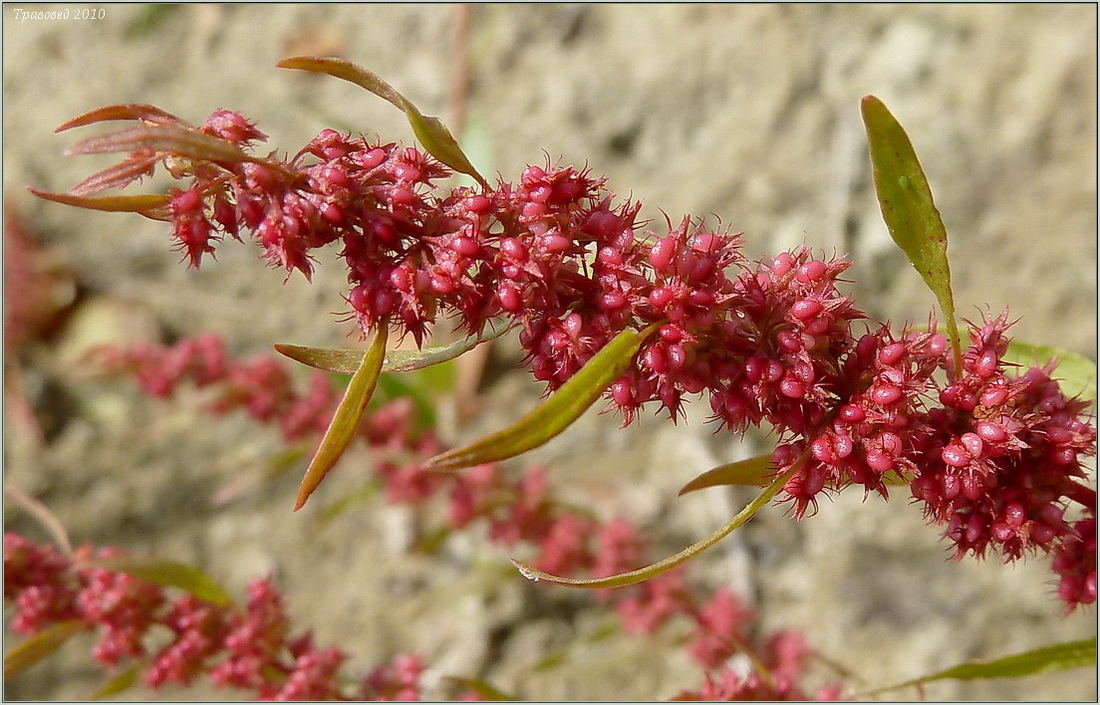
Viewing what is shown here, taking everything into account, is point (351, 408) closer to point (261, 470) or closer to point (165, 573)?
point (165, 573)

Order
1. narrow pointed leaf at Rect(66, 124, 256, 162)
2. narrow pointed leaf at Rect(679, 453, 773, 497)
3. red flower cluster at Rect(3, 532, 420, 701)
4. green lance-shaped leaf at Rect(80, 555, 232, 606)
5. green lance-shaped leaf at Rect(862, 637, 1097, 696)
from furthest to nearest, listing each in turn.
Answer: red flower cluster at Rect(3, 532, 420, 701) < green lance-shaped leaf at Rect(80, 555, 232, 606) < green lance-shaped leaf at Rect(862, 637, 1097, 696) < narrow pointed leaf at Rect(679, 453, 773, 497) < narrow pointed leaf at Rect(66, 124, 256, 162)

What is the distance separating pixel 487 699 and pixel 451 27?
3242 mm

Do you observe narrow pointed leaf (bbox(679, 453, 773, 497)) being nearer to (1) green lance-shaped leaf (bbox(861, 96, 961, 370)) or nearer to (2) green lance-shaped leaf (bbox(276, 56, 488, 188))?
(1) green lance-shaped leaf (bbox(861, 96, 961, 370))

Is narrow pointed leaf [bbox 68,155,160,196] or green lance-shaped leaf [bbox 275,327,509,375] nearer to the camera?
narrow pointed leaf [bbox 68,155,160,196]

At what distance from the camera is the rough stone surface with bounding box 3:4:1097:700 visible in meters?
3.45

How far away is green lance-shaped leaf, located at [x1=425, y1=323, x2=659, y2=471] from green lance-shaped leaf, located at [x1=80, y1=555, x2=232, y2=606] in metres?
1.22

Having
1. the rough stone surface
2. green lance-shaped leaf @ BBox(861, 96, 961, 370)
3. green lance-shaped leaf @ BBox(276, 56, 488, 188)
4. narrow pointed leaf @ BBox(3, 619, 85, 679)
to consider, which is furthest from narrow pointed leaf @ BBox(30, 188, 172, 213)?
the rough stone surface

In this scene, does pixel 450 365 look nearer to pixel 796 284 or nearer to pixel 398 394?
pixel 398 394

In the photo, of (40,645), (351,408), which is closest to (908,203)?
(351,408)

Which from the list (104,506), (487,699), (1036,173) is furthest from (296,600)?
Result: (1036,173)

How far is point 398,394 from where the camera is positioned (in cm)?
315

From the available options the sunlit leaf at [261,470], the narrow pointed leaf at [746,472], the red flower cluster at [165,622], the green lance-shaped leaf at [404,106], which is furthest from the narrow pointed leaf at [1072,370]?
the sunlit leaf at [261,470]

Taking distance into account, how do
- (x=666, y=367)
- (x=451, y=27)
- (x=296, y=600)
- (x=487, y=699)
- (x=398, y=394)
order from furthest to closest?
(x=451, y=27), (x=296, y=600), (x=398, y=394), (x=487, y=699), (x=666, y=367)

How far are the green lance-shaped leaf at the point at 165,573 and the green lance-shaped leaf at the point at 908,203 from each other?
5.55ft
